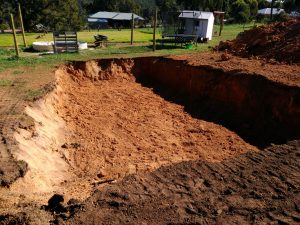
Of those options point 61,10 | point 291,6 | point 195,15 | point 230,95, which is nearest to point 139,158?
point 230,95

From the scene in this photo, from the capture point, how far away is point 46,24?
46.1 meters

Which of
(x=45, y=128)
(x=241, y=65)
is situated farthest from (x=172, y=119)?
(x=45, y=128)

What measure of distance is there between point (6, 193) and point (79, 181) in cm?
230

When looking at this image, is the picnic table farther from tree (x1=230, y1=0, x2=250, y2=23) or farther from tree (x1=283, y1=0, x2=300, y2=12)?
tree (x1=283, y1=0, x2=300, y2=12)

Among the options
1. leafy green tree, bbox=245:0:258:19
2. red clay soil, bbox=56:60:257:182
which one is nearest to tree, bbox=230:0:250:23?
leafy green tree, bbox=245:0:258:19

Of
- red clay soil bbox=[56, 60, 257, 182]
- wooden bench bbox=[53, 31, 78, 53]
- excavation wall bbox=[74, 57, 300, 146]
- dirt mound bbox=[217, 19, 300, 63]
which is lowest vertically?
red clay soil bbox=[56, 60, 257, 182]

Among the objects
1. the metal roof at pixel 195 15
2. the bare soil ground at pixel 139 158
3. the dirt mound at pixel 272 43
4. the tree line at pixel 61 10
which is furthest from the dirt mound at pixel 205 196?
the tree line at pixel 61 10

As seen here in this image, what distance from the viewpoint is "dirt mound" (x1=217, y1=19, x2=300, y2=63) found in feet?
54.7

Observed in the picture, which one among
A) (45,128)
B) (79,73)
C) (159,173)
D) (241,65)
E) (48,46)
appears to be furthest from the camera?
(48,46)

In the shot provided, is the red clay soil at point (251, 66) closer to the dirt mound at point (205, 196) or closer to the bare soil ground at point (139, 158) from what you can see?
the bare soil ground at point (139, 158)

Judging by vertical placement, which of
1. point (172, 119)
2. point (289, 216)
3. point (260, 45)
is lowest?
point (172, 119)

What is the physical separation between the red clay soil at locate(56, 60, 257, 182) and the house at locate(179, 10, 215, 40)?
484 inches

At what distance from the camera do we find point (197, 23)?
28.1m

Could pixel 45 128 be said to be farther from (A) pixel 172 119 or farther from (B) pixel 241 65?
(B) pixel 241 65
